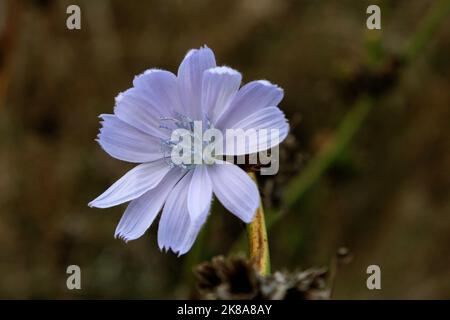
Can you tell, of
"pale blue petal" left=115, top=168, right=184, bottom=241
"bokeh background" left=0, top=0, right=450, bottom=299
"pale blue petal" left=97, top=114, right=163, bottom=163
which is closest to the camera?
"pale blue petal" left=115, top=168, right=184, bottom=241

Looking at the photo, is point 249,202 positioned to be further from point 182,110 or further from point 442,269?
point 442,269

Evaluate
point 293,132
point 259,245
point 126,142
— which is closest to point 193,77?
point 126,142

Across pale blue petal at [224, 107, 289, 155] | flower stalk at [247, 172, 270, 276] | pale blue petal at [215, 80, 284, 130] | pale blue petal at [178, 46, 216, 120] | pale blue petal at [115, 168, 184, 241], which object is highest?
pale blue petal at [178, 46, 216, 120]

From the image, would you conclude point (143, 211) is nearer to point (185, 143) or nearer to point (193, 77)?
point (185, 143)

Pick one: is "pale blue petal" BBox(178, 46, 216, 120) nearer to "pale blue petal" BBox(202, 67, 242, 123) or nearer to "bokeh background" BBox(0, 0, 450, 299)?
"pale blue petal" BBox(202, 67, 242, 123)

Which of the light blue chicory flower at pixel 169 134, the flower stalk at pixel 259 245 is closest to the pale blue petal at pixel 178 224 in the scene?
the light blue chicory flower at pixel 169 134

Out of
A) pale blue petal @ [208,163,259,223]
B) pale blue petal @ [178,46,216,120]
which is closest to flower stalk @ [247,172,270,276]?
pale blue petal @ [208,163,259,223]
